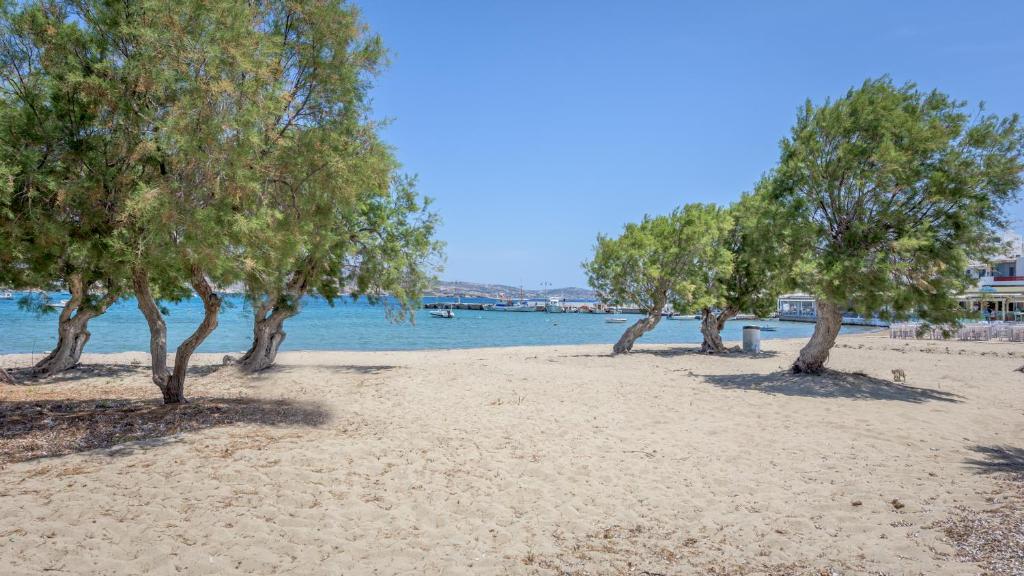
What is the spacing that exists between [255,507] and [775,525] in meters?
4.69

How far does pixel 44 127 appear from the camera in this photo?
6.73m

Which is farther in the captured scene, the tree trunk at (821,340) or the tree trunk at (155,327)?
the tree trunk at (821,340)

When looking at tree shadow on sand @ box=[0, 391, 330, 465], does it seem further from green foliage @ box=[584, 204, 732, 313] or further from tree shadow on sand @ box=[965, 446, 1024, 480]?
green foliage @ box=[584, 204, 732, 313]

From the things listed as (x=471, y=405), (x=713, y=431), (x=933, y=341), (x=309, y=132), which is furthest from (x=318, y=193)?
(x=933, y=341)

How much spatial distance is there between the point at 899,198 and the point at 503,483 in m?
12.2

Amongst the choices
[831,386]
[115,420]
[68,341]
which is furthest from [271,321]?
[831,386]

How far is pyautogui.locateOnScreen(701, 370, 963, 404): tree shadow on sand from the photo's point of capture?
38.7 ft

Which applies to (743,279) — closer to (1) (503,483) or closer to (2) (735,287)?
(2) (735,287)

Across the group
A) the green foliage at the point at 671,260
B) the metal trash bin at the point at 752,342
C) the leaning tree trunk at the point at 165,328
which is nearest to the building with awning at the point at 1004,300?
the metal trash bin at the point at 752,342

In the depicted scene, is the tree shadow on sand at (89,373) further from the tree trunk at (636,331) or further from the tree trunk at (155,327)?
the tree trunk at (636,331)

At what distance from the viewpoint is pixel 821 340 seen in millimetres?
14438

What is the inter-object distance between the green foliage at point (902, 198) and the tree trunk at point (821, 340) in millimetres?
1267

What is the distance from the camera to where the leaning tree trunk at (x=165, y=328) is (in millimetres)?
8477

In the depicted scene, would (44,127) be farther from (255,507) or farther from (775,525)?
(775,525)
